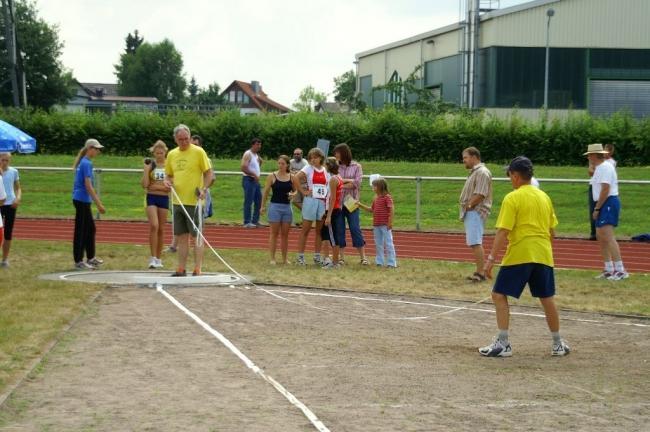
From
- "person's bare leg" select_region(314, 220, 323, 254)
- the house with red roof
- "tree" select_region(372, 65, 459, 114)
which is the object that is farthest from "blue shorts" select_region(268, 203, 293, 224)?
the house with red roof

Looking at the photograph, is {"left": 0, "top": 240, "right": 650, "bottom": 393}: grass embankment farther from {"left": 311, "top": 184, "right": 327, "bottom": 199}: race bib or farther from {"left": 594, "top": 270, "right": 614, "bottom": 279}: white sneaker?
{"left": 311, "top": 184, "right": 327, "bottom": 199}: race bib

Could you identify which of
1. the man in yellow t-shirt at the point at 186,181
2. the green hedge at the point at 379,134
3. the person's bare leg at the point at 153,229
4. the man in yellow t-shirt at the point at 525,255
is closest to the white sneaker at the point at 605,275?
the man in yellow t-shirt at the point at 186,181

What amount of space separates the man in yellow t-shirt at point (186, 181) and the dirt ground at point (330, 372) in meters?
1.64

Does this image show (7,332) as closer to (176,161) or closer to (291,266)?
(176,161)

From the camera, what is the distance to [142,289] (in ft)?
45.2

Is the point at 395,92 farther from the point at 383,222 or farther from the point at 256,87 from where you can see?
the point at 256,87

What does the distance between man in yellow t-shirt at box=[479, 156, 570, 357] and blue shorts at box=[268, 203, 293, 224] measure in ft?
24.4

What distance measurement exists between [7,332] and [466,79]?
51527mm

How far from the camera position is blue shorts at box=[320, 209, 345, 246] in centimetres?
1723

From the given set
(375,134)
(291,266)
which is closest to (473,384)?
(291,266)

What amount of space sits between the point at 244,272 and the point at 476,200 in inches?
136

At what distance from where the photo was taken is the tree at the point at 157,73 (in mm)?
160875

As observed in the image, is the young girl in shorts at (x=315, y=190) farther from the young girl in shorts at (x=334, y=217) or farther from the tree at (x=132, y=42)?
the tree at (x=132, y=42)

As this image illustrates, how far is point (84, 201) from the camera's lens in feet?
52.8
